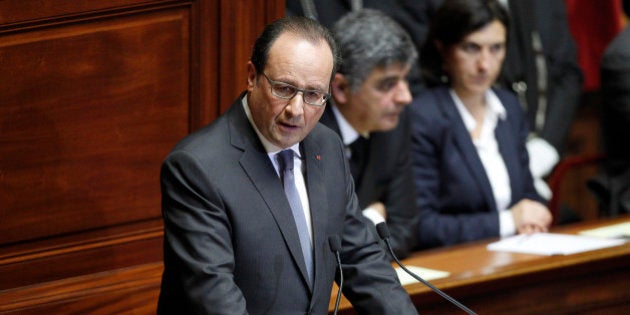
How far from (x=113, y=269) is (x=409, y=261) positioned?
939 mm

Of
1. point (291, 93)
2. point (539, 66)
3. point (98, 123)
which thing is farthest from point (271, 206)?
point (539, 66)

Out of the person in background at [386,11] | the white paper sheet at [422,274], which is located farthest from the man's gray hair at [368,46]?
the white paper sheet at [422,274]

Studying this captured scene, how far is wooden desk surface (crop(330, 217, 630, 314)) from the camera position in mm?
2932

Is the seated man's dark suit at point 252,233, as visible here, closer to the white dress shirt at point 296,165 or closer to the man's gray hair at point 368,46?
the white dress shirt at point 296,165

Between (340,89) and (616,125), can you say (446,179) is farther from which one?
(616,125)

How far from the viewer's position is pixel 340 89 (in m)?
3.30

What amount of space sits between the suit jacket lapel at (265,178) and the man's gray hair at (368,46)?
106 cm

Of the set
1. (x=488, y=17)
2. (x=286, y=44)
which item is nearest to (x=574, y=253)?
(x=488, y=17)

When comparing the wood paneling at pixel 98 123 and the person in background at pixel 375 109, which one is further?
the person in background at pixel 375 109

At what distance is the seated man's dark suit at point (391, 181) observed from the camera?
336 cm

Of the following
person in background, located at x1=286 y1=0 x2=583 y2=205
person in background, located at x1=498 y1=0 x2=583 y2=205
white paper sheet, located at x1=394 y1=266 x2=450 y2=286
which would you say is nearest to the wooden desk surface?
white paper sheet, located at x1=394 y1=266 x2=450 y2=286

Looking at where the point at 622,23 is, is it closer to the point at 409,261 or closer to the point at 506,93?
the point at 506,93

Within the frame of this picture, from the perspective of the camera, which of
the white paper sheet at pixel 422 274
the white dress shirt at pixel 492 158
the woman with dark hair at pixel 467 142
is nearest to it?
the white paper sheet at pixel 422 274

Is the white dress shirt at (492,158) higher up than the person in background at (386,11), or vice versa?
the person in background at (386,11)
